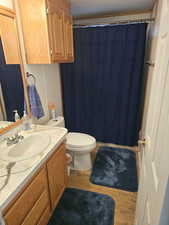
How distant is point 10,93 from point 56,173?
3.08 feet

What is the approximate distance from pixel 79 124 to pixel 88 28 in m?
1.64

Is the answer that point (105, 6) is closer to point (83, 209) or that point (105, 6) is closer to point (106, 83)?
point (106, 83)

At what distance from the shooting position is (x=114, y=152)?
2.51m

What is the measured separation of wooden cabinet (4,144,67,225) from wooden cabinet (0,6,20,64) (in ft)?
3.40

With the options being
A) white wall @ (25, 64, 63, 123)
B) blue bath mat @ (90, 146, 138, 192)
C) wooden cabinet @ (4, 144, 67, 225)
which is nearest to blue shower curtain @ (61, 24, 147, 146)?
white wall @ (25, 64, 63, 123)

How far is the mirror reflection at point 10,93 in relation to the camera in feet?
4.50

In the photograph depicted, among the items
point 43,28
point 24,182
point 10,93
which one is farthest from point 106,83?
point 24,182

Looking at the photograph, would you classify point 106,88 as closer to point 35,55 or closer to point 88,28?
point 88,28

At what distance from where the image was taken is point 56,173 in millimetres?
1470

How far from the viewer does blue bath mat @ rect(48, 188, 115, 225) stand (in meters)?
1.47

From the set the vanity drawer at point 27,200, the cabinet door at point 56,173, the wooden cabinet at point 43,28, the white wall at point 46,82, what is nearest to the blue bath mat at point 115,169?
the cabinet door at point 56,173

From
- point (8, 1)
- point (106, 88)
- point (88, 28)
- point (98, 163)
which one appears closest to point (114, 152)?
point (98, 163)

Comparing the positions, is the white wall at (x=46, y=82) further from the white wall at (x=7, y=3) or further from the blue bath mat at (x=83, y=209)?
the blue bath mat at (x=83, y=209)

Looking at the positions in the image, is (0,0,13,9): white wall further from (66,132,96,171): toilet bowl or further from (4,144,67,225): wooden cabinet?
(66,132,96,171): toilet bowl
